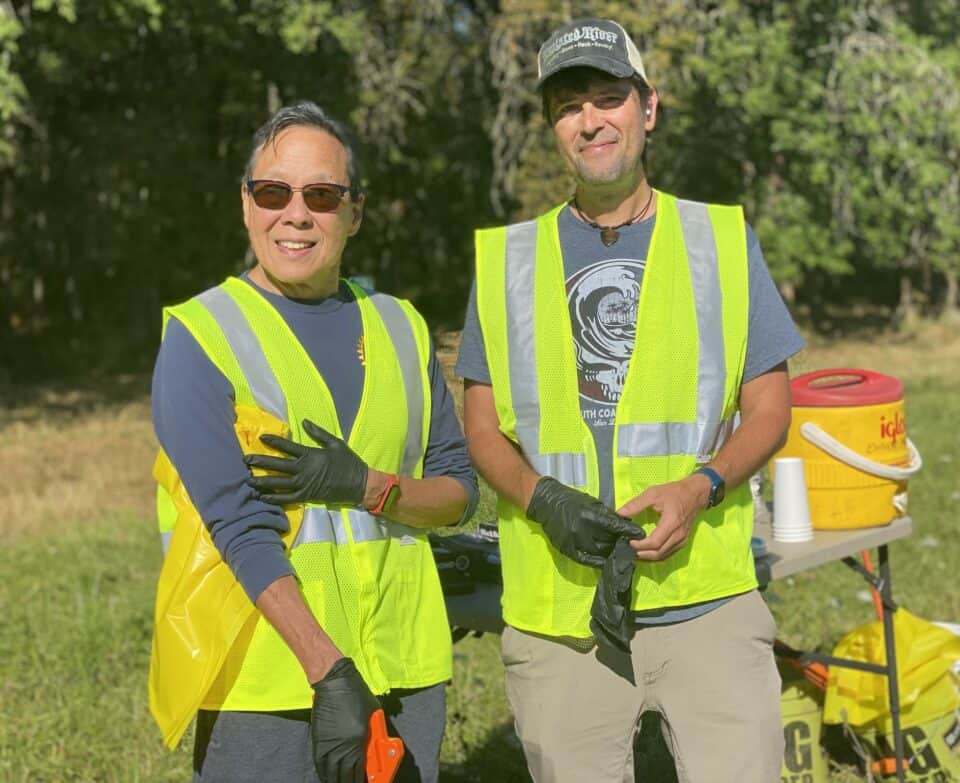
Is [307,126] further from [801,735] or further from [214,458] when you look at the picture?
[801,735]

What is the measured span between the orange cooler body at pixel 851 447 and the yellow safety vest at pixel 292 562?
187cm

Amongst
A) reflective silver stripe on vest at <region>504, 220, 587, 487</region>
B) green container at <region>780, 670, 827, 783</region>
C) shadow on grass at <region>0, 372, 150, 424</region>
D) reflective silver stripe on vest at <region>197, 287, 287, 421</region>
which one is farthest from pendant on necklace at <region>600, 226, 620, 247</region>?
shadow on grass at <region>0, 372, 150, 424</region>

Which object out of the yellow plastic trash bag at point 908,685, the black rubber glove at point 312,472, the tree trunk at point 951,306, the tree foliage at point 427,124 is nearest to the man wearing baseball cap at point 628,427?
the black rubber glove at point 312,472

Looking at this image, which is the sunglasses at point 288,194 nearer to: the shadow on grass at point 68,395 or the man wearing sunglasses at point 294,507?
the man wearing sunglasses at point 294,507

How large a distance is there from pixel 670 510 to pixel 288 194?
3.34ft

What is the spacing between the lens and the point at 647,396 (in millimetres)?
2846

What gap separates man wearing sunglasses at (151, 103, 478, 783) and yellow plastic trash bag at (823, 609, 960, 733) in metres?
2.12

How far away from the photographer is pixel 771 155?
68.3 feet

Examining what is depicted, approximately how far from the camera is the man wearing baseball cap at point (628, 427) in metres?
2.84

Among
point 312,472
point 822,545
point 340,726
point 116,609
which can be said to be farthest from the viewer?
point 116,609

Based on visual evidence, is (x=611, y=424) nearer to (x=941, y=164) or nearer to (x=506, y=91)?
(x=506, y=91)

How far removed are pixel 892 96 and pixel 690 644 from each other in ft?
54.4

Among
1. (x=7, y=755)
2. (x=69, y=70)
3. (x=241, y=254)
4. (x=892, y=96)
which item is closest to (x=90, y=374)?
(x=241, y=254)

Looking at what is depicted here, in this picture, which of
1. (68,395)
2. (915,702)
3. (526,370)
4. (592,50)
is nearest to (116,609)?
(915,702)
